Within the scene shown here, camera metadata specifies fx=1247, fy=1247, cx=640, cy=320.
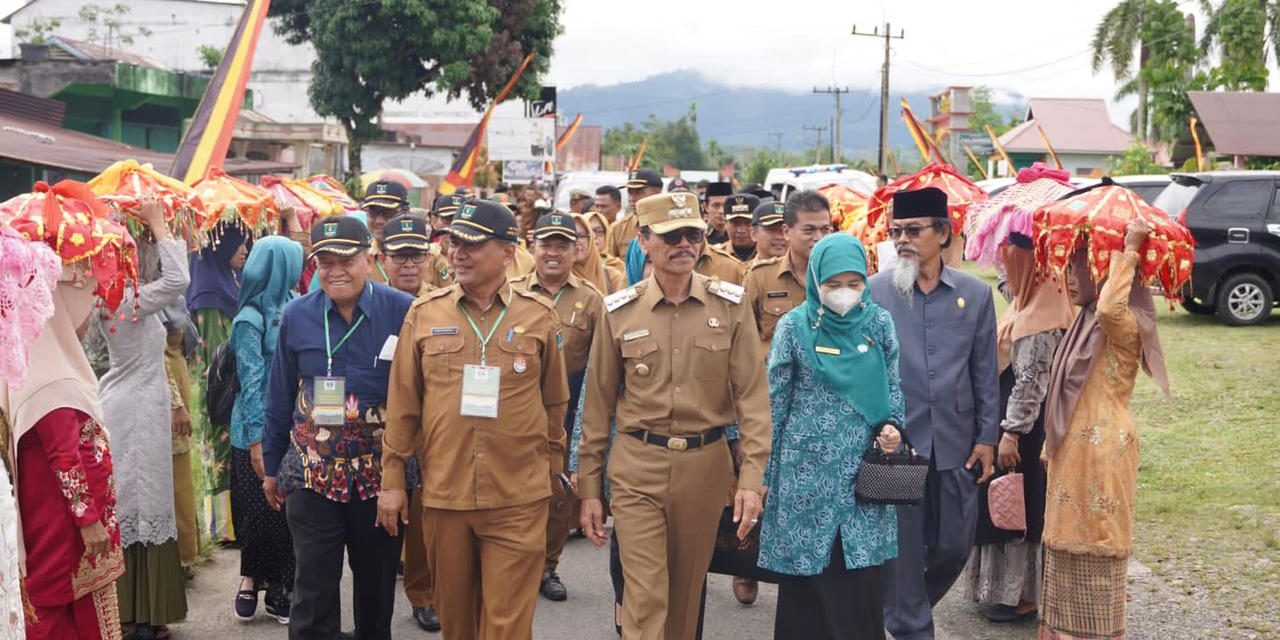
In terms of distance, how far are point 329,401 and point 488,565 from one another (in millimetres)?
966

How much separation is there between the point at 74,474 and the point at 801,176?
18303 mm

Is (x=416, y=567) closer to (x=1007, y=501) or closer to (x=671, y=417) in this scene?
(x=671, y=417)

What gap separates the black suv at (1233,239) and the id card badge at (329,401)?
13.9 m

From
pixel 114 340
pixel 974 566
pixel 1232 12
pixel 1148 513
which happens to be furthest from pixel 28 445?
pixel 1232 12

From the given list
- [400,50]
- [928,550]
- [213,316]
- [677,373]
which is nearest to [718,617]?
[928,550]

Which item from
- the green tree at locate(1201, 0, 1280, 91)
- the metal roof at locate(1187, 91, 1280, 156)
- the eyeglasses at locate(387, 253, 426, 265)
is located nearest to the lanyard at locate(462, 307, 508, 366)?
the eyeglasses at locate(387, 253, 426, 265)

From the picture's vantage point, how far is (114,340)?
600 centimetres

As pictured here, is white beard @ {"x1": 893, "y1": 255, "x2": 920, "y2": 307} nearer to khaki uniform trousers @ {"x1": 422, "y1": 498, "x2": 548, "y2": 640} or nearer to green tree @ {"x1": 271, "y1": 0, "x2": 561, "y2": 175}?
khaki uniform trousers @ {"x1": 422, "y1": 498, "x2": 548, "y2": 640}

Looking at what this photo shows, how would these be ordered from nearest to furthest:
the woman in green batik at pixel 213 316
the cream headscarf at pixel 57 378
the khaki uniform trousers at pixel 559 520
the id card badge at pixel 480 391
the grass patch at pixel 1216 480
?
Answer: the cream headscarf at pixel 57 378, the id card badge at pixel 480 391, the khaki uniform trousers at pixel 559 520, the grass patch at pixel 1216 480, the woman in green batik at pixel 213 316

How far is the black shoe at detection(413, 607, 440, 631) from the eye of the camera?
6332 millimetres

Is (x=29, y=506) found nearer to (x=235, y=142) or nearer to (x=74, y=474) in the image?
(x=74, y=474)

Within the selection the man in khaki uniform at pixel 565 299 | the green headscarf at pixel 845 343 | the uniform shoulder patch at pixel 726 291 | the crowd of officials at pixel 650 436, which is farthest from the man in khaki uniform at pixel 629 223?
the green headscarf at pixel 845 343

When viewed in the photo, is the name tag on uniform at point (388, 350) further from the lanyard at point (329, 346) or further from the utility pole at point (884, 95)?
the utility pole at point (884, 95)

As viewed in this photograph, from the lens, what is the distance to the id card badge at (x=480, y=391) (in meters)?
4.90
